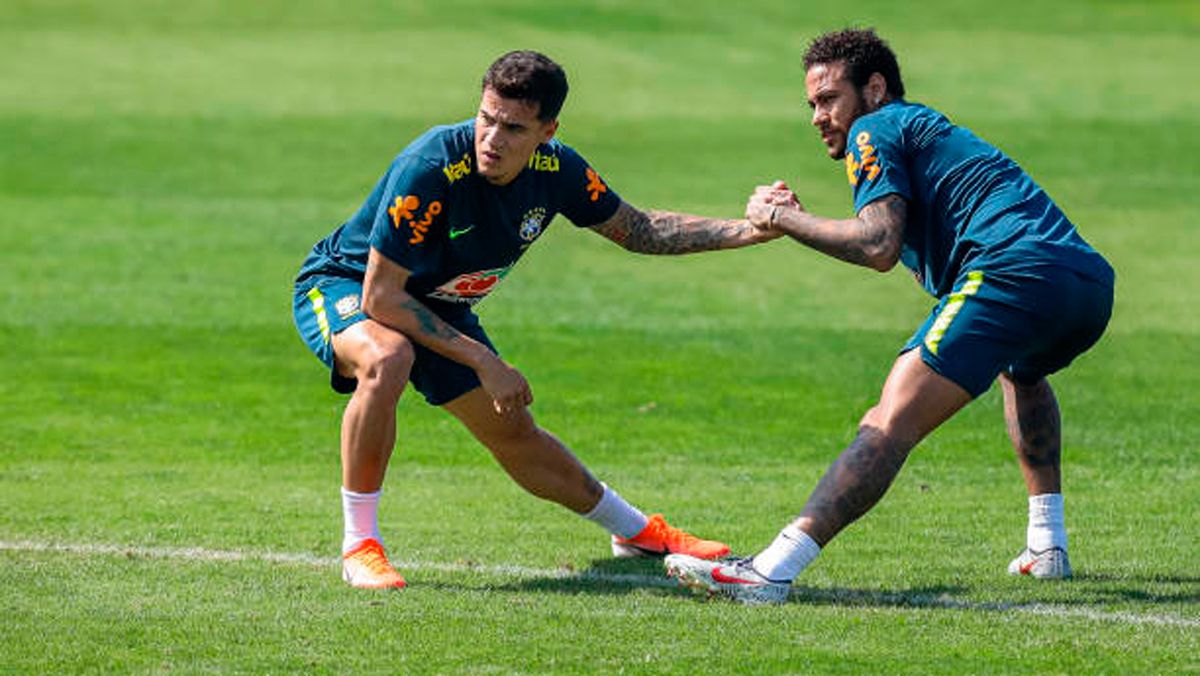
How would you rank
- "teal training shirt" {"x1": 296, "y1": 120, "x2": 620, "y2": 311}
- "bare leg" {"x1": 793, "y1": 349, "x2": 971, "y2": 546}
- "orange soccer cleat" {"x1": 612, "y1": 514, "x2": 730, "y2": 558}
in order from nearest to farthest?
"bare leg" {"x1": 793, "y1": 349, "x2": 971, "y2": 546}, "teal training shirt" {"x1": 296, "y1": 120, "x2": 620, "y2": 311}, "orange soccer cleat" {"x1": 612, "y1": 514, "x2": 730, "y2": 558}

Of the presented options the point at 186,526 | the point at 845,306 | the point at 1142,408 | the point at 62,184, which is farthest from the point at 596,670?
the point at 62,184

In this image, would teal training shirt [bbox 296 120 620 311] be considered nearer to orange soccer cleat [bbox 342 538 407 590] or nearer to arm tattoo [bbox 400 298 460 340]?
arm tattoo [bbox 400 298 460 340]

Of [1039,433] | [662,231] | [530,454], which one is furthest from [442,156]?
[1039,433]

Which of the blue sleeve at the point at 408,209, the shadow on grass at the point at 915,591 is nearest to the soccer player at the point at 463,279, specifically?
the blue sleeve at the point at 408,209

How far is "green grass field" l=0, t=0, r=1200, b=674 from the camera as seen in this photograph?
749cm

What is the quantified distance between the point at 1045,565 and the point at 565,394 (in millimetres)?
5330

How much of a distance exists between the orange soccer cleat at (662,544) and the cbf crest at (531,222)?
1.49m

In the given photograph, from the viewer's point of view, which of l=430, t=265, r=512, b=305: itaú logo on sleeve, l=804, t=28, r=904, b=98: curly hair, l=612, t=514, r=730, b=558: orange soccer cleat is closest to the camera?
l=804, t=28, r=904, b=98: curly hair

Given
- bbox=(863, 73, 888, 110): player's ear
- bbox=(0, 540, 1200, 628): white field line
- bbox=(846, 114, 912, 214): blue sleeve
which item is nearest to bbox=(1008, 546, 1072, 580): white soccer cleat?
bbox=(0, 540, 1200, 628): white field line

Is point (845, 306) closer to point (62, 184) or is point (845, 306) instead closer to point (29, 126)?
point (62, 184)

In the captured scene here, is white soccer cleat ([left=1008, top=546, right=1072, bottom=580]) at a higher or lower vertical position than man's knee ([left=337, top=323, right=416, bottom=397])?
lower

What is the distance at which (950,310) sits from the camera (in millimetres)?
8008

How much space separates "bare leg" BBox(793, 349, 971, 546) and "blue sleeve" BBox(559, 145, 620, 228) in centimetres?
168

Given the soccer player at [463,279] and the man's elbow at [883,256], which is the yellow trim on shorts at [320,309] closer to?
the soccer player at [463,279]
